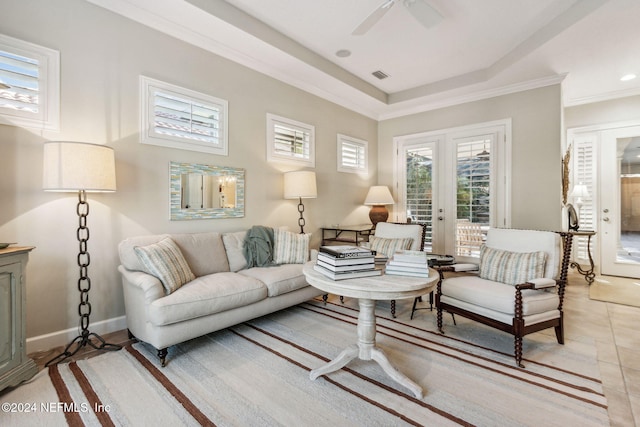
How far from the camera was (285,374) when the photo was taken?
204 centimetres

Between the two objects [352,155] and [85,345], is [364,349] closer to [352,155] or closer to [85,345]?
[85,345]

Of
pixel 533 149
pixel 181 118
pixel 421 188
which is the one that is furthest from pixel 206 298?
pixel 533 149

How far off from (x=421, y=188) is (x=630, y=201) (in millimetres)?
3141

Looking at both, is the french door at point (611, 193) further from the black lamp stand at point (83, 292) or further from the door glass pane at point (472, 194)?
the black lamp stand at point (83, 292)

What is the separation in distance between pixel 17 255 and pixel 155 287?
825 millimetres

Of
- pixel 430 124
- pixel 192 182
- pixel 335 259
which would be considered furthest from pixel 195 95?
pixel 430 124

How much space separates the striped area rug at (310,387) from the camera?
5.34 feet

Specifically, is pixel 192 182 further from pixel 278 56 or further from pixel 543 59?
pixel 543 59

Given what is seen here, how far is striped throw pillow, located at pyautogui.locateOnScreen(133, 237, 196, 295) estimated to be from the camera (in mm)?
2316

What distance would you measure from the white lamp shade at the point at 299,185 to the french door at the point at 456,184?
227cm

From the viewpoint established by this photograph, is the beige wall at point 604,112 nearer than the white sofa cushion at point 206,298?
No

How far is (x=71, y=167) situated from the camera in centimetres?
212

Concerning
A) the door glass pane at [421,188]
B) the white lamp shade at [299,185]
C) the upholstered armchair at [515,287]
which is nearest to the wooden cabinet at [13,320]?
the white lamp shade at [299,185]

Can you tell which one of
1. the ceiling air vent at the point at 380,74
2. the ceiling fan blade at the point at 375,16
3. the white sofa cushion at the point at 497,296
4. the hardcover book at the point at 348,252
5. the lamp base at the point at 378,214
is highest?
the ceiling air vent at the point at 380,74
